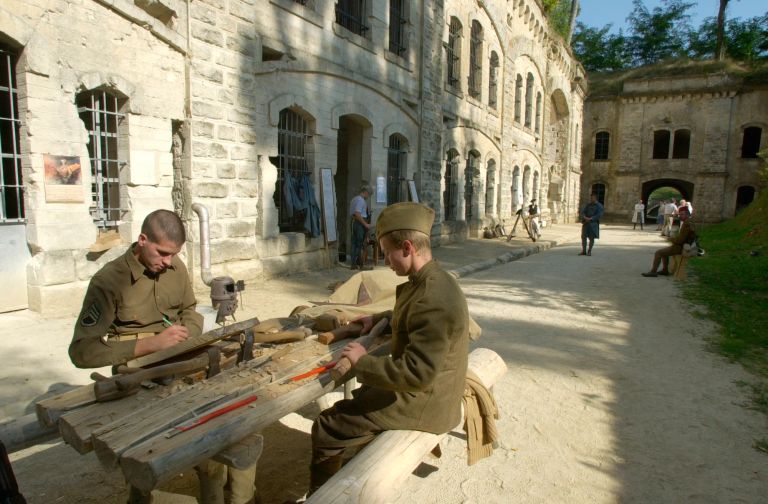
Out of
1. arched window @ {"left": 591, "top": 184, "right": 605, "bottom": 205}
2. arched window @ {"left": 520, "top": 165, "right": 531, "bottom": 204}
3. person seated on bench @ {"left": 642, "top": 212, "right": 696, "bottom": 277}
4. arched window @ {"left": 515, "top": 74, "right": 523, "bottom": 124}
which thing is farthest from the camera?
arched window @ {"left": 591, "top": 184, "right": 605, "bottom": 205}

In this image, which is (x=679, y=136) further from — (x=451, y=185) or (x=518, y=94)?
(x=451, y=185)

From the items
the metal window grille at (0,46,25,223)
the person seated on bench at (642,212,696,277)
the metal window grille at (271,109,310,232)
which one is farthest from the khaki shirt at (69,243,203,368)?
the person seated on bench at (642,212,696,277)

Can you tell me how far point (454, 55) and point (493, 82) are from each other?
3.73 metres

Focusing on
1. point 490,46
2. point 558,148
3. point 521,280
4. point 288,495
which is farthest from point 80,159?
point 558,148

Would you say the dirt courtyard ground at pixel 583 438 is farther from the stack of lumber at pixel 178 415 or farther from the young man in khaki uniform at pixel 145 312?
the young man in khaki uniform at pixel 145 312

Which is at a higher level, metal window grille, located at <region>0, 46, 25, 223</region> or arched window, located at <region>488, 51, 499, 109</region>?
arched window, located at <region>488, 51, 499, 109</region>

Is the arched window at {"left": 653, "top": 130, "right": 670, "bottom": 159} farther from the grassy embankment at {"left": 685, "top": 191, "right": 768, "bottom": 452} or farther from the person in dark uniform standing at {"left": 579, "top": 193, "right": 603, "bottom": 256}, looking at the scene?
the person in dark uniform standing at {"left": 579, "top": 193, "right": 603, "bottom": 256}

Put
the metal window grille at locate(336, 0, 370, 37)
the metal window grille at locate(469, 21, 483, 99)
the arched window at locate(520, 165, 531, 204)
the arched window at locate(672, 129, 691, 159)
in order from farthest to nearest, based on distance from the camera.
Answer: the arched window at locate(672, 129, 691, 159)
the arched window at locate(520, 165, 531, 204)
the metal window grille at locate(469, 21, 483, 99)
the metal window grille at locate(336, 0, 370, 37)

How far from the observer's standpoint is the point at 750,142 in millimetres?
30750

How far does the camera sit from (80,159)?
19.8 ft

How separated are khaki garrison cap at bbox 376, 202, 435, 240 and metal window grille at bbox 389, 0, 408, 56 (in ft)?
37.2

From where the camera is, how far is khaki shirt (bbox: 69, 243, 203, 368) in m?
2.40

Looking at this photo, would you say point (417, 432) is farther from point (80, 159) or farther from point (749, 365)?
point (80, 159)

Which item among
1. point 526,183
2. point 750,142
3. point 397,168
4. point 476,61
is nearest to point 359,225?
point 397,168
